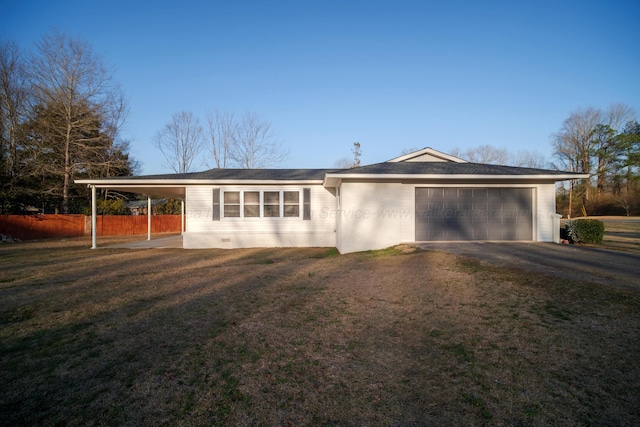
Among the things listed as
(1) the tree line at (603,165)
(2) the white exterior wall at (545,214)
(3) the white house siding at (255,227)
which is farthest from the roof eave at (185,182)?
(1) the tree line at (603,165)

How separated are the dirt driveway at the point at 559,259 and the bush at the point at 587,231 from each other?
45.2 inches

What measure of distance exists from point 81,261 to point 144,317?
24.9 ft

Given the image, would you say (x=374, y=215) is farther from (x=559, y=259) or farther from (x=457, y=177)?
(x=559, y=259)

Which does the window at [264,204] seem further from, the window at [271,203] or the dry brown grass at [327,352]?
the dry brown grass at [327,352]

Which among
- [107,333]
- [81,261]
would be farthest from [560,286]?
[81,261]

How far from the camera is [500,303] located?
16.6 feet

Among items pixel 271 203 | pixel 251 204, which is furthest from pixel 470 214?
pixel 251 204

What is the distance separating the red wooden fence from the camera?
61.1 ft

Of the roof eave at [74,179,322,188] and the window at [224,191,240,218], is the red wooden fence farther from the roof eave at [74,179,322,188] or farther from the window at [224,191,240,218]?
the window at [224,191,240,218]

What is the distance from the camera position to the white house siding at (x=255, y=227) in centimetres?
1359

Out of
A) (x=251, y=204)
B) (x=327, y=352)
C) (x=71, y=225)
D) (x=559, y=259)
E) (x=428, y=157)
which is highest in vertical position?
(x=428, y=157)

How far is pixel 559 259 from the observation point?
26.5ft

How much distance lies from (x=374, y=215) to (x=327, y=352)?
7.94 meters

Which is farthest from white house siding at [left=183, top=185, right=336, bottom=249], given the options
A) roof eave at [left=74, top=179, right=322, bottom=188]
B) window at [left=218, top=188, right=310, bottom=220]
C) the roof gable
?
the roof gable
